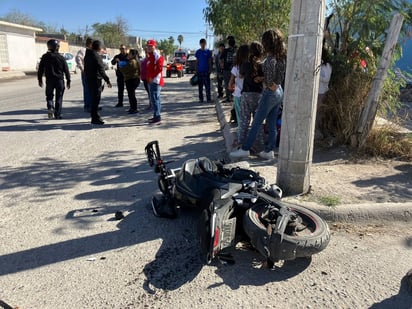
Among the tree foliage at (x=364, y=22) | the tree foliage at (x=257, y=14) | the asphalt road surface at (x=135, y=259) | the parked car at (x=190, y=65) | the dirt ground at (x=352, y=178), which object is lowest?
the asphalt road surface at (x=135, y=259)

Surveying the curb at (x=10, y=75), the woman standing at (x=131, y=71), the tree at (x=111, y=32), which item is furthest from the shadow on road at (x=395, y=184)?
the tree at (x=111, y=32)

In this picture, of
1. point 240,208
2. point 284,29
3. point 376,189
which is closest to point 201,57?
point 284,29

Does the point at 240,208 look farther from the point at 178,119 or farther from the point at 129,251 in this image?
the point at 178,119

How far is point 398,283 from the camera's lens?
2857 mm

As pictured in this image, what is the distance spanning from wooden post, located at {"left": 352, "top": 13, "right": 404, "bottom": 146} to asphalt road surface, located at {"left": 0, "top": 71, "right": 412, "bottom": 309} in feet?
6.94

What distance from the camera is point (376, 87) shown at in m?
5.37

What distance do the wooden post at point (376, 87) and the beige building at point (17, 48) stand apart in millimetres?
31143

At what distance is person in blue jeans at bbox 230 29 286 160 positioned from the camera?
489cm

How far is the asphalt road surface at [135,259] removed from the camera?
268 centimetres

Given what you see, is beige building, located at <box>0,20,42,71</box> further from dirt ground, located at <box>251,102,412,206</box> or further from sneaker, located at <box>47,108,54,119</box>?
dirt ground, located at <box>251,102,412,206</box>

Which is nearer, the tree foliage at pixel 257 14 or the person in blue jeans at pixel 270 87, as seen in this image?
the person in blue jeans at pixel 270 87

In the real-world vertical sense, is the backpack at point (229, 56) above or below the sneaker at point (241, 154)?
above

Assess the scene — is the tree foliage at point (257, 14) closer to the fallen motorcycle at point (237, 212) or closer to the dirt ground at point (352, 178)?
the dirt ground at point (352, 178)

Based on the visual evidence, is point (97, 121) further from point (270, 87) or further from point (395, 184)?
point (395, 184)
